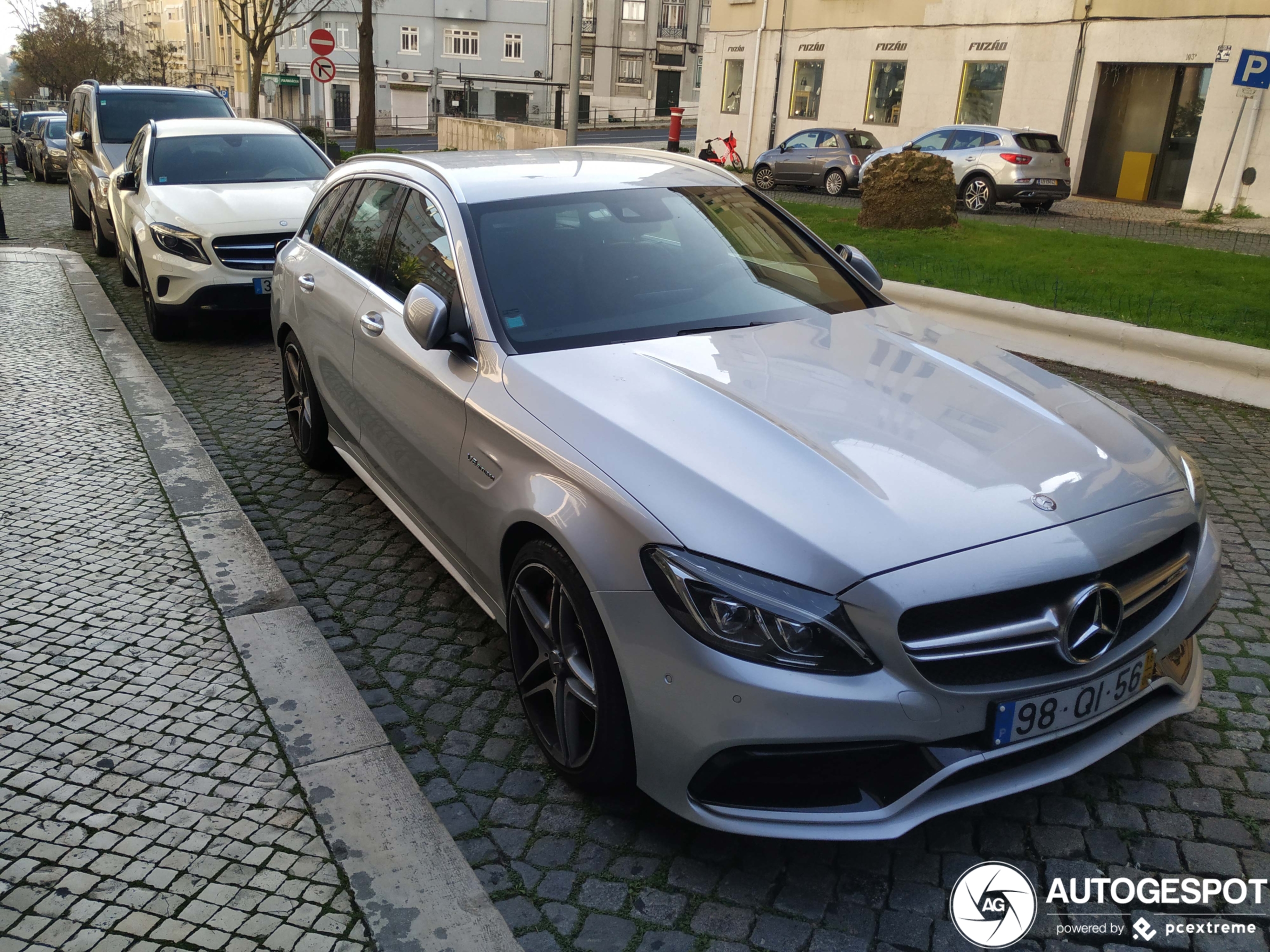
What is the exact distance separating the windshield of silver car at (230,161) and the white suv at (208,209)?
0.03ft

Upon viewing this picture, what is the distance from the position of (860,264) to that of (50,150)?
26.8 metres

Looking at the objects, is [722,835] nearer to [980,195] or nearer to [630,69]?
[980,195]

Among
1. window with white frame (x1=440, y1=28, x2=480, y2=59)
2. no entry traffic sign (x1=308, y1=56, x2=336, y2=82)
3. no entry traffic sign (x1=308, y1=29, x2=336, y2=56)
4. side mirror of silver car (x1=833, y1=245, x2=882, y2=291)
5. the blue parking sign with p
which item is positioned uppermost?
window with white frame (x1=440, y1=28, x2=480, y2=59)

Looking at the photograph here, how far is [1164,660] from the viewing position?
120 inches

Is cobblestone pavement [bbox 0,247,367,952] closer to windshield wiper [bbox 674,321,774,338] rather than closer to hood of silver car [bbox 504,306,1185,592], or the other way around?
hood of silver car [bbox 504,306,1185,592]

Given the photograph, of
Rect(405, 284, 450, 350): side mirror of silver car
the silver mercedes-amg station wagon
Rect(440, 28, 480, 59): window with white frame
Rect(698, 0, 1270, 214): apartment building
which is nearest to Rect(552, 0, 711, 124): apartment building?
Rect(440, 28, 480, 59): window with white frame

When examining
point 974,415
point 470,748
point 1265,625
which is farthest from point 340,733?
point 1265,625

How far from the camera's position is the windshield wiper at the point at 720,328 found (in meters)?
3.84

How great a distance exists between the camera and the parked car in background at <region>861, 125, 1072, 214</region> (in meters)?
20.4

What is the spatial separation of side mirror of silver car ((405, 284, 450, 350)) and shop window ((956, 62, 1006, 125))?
25.6m

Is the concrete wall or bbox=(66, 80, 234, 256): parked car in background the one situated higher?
bbox=(66, 80, 234, 256): parked car in background

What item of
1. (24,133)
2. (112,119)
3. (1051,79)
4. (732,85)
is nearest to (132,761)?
(112,119)

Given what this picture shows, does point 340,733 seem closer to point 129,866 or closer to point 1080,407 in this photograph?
point 129,866

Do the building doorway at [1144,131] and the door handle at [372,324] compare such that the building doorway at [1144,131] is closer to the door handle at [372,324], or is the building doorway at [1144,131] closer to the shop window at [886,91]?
Result: the shop window at [886,91]
